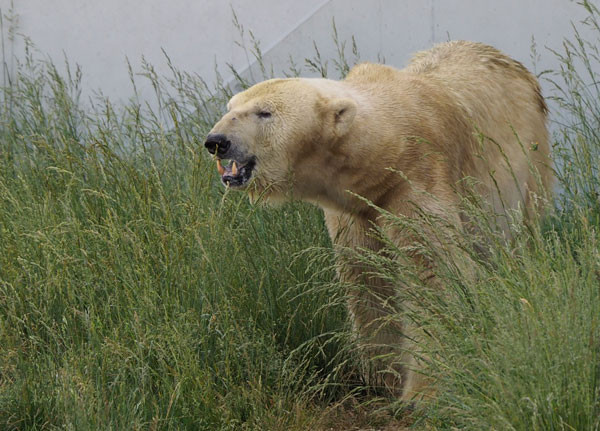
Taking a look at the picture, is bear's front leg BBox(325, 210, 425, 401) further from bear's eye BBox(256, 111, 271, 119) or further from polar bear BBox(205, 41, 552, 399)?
bear's eye BBox(256, 111, 271, 119)

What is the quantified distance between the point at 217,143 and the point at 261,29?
10.7ft

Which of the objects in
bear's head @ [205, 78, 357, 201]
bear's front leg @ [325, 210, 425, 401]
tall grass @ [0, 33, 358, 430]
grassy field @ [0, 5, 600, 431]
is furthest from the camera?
bear's front leg @ [325, 210, 425, 401]

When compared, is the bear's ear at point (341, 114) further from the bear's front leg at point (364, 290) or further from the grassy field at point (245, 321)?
the grassy field at point (245, 321)

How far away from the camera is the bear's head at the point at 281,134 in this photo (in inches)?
160

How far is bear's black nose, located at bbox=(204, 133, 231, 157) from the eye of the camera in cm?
395

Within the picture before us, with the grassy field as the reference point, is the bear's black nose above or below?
above

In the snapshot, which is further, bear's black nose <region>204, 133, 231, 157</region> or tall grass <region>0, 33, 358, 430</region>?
bear's black nose <region>204, 133, 231, 157</region>

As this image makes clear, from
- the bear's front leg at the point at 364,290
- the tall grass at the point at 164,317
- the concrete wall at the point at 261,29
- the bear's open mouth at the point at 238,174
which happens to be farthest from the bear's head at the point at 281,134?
the concrete wall at the point at 261,29

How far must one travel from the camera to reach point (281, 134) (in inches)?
162

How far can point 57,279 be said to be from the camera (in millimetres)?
3877

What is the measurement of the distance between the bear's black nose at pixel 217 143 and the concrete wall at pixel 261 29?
2066 mm

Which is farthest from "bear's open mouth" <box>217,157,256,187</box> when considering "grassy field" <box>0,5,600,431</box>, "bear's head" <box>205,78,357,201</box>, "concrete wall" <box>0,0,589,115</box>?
"concrete wall" <box>0,0,589,115</box>

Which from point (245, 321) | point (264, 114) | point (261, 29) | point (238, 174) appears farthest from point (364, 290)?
point (261, 29)

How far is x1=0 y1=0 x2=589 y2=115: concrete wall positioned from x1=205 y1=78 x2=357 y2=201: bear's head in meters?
1.84
